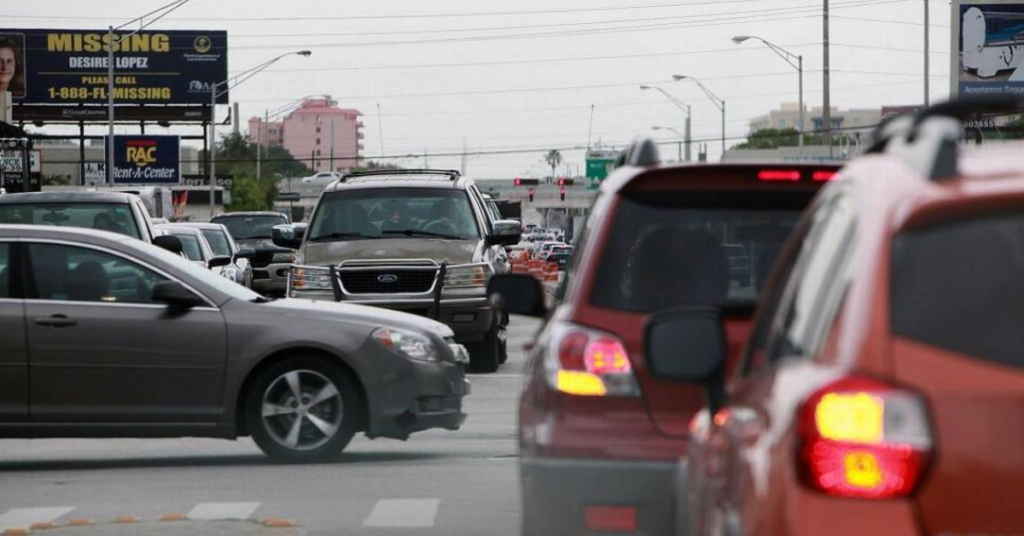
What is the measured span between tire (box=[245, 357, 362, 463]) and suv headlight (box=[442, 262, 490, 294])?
26.4 feet

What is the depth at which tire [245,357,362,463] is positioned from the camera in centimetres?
1292

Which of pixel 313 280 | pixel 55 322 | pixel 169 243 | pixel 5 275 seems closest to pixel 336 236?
pixel 313 280

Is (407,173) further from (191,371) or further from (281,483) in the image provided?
(281,483)

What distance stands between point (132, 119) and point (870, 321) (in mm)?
106025

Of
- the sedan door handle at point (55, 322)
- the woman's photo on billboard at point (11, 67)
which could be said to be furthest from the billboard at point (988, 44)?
the sedan door handle at point (55, 322)

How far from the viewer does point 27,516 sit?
10734 mm

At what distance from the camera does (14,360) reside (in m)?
12.9

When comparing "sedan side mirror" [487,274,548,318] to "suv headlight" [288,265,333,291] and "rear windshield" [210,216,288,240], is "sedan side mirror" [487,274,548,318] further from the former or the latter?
"rear windshield" [210,216,288,240]

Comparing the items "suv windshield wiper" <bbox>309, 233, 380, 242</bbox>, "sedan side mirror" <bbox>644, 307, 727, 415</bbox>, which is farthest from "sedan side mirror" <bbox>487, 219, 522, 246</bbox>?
"sedan side mirror" <bbox>644, 307, 727, 415</bbox>

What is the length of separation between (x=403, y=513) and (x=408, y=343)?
272cm

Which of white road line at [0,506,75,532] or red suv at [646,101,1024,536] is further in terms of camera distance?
white road line at [0,506,75,532]

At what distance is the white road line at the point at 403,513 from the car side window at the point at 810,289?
17.7 ft

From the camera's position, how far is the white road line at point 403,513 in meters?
10.2

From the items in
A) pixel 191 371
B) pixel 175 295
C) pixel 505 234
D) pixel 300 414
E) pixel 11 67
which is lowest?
pixel 300 414
